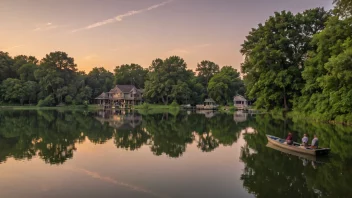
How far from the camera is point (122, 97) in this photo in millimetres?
94438

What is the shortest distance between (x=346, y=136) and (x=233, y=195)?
1763 cm

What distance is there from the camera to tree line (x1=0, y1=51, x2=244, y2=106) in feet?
275

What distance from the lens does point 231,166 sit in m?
14.6

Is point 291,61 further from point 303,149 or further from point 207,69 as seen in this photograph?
point 207,69

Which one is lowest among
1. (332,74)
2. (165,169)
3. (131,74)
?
(165,169)

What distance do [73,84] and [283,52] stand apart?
6648cm

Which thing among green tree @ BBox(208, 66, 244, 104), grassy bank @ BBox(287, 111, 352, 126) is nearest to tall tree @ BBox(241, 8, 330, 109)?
grassy bank @ BBox(287, 111, 352, 126)

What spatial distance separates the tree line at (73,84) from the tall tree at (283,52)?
36.8m

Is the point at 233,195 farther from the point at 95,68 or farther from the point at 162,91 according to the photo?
the point at 95,68

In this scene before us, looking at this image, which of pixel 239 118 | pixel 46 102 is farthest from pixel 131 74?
pixel 239 118

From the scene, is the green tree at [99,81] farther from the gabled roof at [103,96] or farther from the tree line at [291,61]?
the tree line at [291,61]

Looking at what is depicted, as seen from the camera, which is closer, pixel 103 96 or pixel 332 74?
pixel 332 74

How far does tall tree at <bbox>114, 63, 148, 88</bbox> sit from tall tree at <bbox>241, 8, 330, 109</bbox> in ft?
233

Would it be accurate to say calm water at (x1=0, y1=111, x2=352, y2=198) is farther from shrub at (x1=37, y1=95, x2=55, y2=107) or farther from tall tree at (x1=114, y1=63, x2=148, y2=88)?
tall tree at (x1=114, y1=63, x2=148, y2=88)
